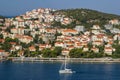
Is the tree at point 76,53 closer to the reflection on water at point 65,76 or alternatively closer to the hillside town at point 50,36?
the hillside town at point 50,36

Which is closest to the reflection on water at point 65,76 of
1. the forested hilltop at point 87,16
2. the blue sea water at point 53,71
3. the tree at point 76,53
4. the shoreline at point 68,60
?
the blue sea water at point 53,71

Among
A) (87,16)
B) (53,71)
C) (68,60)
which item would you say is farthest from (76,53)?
(87,16)

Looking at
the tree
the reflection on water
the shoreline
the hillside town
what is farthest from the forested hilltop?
the reflection on water

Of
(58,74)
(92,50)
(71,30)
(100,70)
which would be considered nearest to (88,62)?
(92,50)

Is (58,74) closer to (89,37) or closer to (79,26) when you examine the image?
(89,37)

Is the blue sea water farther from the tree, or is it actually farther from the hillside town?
the hillside town
